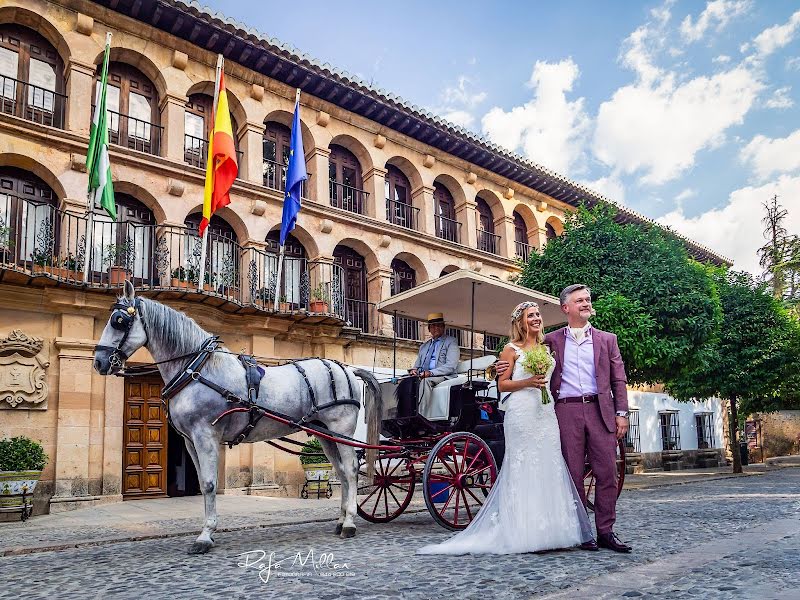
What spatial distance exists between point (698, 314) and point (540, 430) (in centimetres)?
1133

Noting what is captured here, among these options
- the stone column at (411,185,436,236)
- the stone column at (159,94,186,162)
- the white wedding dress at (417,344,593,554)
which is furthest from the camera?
the stone column at (411,185,436,236)

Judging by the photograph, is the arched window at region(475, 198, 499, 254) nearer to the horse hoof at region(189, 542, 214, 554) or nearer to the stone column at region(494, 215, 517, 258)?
the stone column at region(494, 215, 517, 258)

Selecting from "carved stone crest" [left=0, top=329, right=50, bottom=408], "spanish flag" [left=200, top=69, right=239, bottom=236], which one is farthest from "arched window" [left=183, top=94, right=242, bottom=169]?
"carved stone crest" [left=0, top=329, right=50, bottom=408]

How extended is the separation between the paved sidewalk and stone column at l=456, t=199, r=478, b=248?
33.8ft

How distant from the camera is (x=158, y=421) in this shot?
14.1 meters

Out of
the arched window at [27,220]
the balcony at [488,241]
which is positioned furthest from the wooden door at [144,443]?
the balcony at [488,241]

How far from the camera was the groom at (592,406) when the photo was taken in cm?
543

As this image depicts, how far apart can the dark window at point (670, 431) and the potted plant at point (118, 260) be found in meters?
22.7

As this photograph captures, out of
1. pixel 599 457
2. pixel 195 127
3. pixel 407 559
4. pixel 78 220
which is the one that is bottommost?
pixel 407 559

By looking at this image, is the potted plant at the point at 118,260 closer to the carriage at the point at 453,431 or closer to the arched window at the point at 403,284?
the carriage at the point at 453,431

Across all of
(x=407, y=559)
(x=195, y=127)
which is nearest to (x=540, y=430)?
(x=407, y=559)

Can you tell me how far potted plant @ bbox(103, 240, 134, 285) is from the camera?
42.9ft

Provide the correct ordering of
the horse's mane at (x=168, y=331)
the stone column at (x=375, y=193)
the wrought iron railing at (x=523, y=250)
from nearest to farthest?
the horse's mane at (x=168, y=331) → the stone column at (x=375, y=193) → the wrought iron railing at (x=523, y=250)

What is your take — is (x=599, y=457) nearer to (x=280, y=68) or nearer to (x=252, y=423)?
(x=252, y=423)
